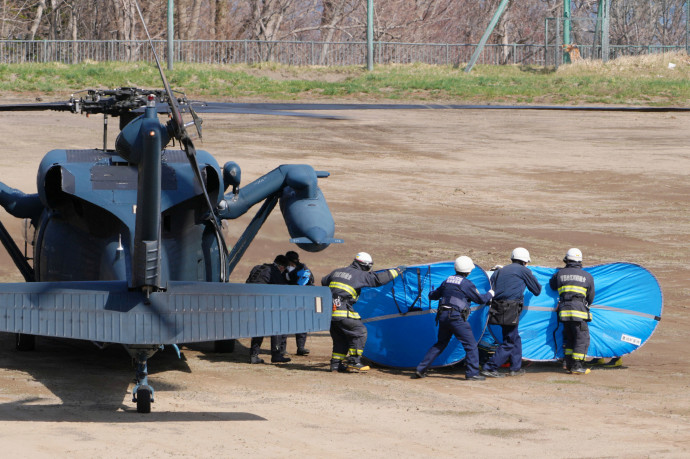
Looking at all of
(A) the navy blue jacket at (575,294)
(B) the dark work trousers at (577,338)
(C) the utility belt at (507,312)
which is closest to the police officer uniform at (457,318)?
(C) the utility belt at (507,312)

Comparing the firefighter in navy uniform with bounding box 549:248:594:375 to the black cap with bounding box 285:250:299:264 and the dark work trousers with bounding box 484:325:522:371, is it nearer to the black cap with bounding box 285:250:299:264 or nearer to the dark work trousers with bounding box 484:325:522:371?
the dark work trousers with bounding box 484:325:522:371

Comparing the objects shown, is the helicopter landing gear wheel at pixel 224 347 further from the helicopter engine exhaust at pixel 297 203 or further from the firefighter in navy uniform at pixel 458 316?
the firefighter in navy uniform at pixel 458 316

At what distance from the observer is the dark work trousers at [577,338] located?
13578 mm

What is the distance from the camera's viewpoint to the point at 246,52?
45.7m

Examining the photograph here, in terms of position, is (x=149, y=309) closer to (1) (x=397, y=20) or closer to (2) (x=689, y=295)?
(2) (x=689, y=295)

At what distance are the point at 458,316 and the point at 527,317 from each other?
4.71 ft

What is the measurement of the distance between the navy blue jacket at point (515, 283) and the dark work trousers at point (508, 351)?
43 centimetres

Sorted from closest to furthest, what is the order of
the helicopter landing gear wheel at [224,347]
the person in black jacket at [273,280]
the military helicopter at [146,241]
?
the military helicopter at [146,241], the person in black jacket at [273,280], the helicopter landing gear wheel at [224,347]

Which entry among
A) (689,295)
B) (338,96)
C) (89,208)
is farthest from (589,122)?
(89,208)

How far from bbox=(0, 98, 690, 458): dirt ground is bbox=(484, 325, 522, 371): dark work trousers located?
0.28 meters

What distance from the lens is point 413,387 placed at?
41.9ft

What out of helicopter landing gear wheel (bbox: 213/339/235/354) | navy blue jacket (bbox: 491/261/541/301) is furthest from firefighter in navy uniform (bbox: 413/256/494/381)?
helicopter landing gear wheel (bbox: 213/339/235/354)

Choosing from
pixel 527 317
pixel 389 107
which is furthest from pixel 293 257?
pixel 389 107

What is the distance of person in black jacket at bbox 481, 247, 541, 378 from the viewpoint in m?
13.5
